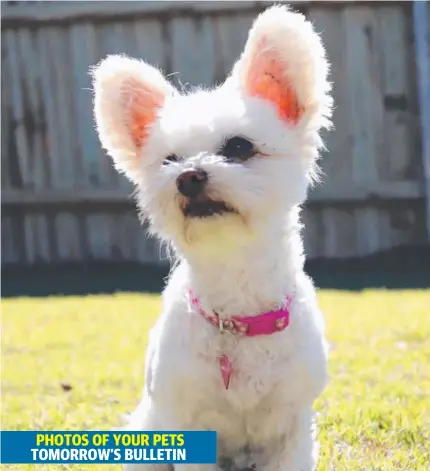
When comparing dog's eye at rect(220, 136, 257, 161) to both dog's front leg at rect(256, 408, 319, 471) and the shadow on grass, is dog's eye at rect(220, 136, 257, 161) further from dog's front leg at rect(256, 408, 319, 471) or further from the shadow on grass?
the shadow on grass

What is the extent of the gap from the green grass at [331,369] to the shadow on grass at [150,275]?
1.39 ft

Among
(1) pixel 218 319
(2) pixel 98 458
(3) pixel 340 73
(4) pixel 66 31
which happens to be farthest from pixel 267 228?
(4) pixel 66 31

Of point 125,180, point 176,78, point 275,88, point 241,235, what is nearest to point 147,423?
point 241,235

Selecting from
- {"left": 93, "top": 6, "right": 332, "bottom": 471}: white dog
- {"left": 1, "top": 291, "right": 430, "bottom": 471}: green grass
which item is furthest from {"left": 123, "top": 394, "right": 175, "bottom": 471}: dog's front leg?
{"left": 1, "top": 291, "right": 430, "bottom": 471}: green grass

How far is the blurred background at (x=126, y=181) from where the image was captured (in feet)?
27.7

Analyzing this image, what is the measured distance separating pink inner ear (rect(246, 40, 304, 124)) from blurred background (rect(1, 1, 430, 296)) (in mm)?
5067

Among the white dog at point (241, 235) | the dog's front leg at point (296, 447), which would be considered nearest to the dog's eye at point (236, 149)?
the white dog at point (241, 235)

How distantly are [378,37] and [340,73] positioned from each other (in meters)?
0.48

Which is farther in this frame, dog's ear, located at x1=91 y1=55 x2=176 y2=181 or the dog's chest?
dog's ear, located at x1=91 y1=55 x2=176 y2=181

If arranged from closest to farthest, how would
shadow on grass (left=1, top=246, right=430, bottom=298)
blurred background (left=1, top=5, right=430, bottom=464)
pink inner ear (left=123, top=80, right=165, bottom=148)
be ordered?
pink inner ear (left=123, top=80, right=165, bottom=148) → shadow on grass (left=1, top=246, right=430, bottom=298) → blurred background (left=1, top=5, right=430, bottom=464)

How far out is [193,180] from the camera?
2885 mm

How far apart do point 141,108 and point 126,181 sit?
18.0ft

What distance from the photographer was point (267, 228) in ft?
10.1

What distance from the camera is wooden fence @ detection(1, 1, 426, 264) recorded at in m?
8.45
